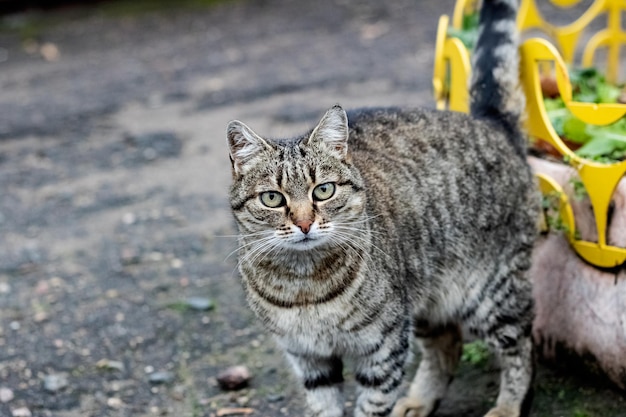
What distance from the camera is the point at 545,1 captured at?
10.7 meters

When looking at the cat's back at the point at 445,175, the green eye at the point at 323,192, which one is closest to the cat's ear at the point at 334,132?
the green eye at the point at 323,192

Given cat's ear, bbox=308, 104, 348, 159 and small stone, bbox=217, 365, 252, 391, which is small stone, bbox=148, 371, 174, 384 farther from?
cat's ear, bbox=308, 104, 348, 159

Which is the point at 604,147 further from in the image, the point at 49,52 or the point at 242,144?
the point at 49,52

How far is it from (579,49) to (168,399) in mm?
5909

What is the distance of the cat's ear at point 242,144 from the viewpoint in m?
3.07

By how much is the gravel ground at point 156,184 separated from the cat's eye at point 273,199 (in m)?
0.73

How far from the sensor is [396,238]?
3.32 m

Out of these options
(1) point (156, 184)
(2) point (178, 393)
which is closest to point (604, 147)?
(2) point (178, 393)

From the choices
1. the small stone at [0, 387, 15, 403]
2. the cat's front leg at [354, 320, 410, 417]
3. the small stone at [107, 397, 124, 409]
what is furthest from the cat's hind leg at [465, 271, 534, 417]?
the small stone at [0, 387, 15, 403]

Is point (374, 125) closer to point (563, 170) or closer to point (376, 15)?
point (563, 170)

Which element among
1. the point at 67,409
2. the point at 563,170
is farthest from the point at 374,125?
the point at 67,409

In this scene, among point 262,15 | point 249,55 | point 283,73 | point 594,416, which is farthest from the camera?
point 262,15

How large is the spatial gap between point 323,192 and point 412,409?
4.06 feet

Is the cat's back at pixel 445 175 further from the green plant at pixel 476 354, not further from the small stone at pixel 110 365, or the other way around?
the small stone at pixel 110 365
